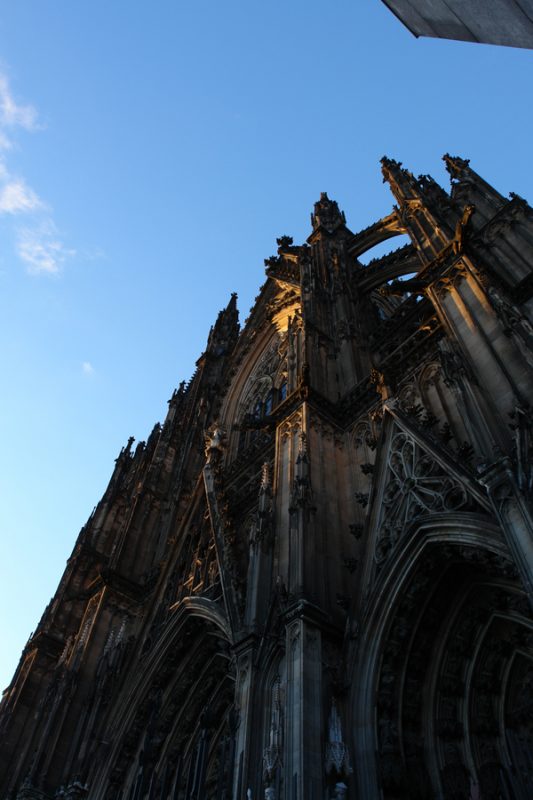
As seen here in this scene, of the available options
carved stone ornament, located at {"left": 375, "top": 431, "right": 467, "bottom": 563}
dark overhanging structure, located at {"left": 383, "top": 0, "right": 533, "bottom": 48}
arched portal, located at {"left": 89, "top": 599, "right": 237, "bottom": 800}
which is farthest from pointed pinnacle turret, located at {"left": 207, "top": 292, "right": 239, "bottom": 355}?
dark overhanging structure, located at {"left": 383, "top": 0, "right": 533, "bottom": 48}

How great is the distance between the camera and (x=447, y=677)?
32.7ft

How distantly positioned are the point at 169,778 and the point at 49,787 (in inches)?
116

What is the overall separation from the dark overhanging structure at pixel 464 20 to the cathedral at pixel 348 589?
447 centimetres

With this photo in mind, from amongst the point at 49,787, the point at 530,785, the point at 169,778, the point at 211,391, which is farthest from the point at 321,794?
the point at 211,391

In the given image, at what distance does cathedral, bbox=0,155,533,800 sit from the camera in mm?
9031

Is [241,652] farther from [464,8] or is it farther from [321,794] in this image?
[464,8]

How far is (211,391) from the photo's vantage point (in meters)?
28.3

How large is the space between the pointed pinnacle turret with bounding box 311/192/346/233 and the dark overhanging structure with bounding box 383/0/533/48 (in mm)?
20458

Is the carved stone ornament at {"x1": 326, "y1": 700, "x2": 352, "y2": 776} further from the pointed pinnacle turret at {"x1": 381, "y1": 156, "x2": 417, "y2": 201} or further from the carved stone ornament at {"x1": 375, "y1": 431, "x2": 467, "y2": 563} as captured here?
the pointed pinnacle turret at {"x1": 381, "y1": 156, "x2": 417, "y2": 201}

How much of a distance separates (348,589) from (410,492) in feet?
6.70

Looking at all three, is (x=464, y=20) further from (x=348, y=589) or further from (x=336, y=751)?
(x=348, y=589)

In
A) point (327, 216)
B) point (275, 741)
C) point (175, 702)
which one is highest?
point (327, 216)

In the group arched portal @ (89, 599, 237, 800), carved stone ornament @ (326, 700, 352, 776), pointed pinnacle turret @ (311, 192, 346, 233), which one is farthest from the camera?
pointed pinnacle turret @ (311, 192, 346, 233)

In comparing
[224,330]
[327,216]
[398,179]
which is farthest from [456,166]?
[224,330]
